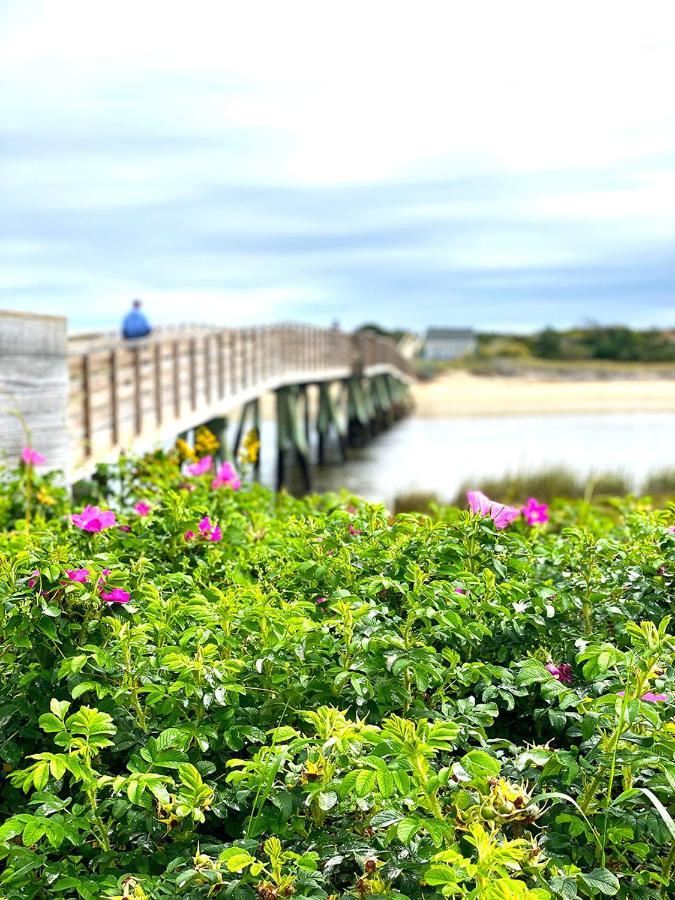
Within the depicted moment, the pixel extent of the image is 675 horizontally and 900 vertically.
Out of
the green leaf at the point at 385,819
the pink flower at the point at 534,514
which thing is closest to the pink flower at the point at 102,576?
the green leaf at the point at 385,819

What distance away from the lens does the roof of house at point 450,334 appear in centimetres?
12300

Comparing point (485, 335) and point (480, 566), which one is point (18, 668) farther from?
point (485, 335)

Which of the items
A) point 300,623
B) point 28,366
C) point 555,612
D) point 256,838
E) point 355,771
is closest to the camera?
point 355,771

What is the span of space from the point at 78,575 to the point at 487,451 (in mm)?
31577

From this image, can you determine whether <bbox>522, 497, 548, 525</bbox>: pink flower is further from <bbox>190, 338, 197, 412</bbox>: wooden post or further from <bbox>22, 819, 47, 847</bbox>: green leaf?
<bbox>190, 338, 197, 412</bbox>: wooden post

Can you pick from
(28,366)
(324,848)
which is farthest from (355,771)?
(28,366)

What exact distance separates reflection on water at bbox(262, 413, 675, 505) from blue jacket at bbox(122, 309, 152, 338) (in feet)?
17.1

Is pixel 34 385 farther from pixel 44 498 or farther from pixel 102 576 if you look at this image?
pixel 102 576

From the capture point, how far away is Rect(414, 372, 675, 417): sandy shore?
5647cm

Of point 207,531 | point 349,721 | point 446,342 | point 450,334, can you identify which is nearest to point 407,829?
point 349,721

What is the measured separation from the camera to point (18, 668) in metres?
2.57

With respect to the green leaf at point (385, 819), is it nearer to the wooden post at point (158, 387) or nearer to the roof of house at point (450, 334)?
the wooden post at point (158, 387)

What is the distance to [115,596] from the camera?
2582mm

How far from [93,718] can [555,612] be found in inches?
52.9
